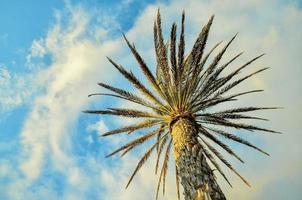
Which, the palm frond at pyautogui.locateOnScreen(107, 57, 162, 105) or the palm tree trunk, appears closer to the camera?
the palm tree trunk

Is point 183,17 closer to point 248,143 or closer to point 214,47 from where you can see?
point 214,47

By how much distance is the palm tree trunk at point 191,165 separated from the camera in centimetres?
873

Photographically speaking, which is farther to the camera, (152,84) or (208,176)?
(152,84)

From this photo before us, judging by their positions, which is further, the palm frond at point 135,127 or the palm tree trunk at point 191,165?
the palm frond at point 135,127

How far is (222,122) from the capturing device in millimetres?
12375

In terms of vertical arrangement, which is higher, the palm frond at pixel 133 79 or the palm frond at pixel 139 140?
the palm frond at pixel 133 79

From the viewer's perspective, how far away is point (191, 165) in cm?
953

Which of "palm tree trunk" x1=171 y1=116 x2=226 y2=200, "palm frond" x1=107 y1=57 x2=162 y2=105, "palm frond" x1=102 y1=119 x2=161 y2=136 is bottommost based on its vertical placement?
"palm tree trunk" x1=171 y1=116 x2=226 y2=200

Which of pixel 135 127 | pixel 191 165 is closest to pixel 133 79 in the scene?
pixel 135 127

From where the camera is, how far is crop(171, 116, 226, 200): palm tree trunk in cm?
873

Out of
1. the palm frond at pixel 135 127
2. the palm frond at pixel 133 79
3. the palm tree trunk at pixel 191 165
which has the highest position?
the palm frond at pixel 133 79

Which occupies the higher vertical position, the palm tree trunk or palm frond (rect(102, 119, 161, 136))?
palm frond (rect(102, 119, 161, 136))

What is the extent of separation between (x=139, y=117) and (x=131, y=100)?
0.67 metres

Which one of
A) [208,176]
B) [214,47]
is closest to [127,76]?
[214,47]
